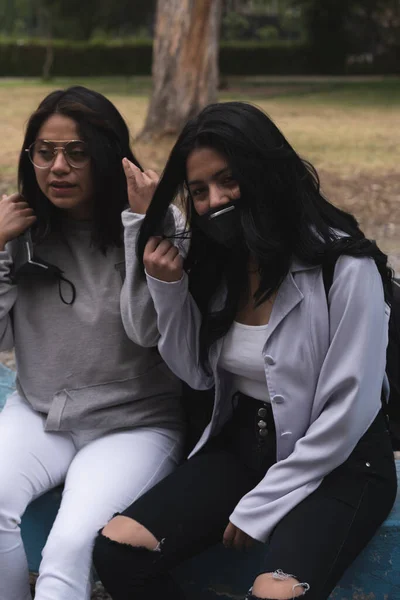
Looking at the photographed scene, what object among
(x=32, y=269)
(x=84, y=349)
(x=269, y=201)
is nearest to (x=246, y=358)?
(x=269, y=201)

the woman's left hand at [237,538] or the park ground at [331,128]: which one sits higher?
the woman's left hand at [237,538]

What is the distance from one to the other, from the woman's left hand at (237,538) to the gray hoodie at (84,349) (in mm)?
547

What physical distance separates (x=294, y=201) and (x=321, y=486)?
746 mm

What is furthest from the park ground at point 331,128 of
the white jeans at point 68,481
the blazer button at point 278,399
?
the blazer button at point 278,399

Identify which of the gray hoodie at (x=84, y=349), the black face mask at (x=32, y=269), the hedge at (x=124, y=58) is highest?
the black face mask at (x=32, y=269)

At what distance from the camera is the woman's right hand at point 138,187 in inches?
112

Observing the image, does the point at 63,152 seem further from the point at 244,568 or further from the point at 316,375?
the point at 244,568

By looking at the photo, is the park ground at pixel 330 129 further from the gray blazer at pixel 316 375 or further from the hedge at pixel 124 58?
the hedge at pixel 124 58

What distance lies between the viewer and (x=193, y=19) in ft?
44.3

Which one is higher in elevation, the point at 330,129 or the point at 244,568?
the point at 244,568

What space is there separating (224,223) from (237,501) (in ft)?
2.48

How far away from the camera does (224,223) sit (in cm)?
264

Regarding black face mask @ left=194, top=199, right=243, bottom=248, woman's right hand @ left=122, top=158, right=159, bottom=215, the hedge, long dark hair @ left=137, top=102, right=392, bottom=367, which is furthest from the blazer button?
the hedge

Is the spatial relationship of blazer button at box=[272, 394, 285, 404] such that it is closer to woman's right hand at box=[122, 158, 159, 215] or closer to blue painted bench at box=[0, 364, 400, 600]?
blue painted bench at box=[0, 364, 400, 600]
